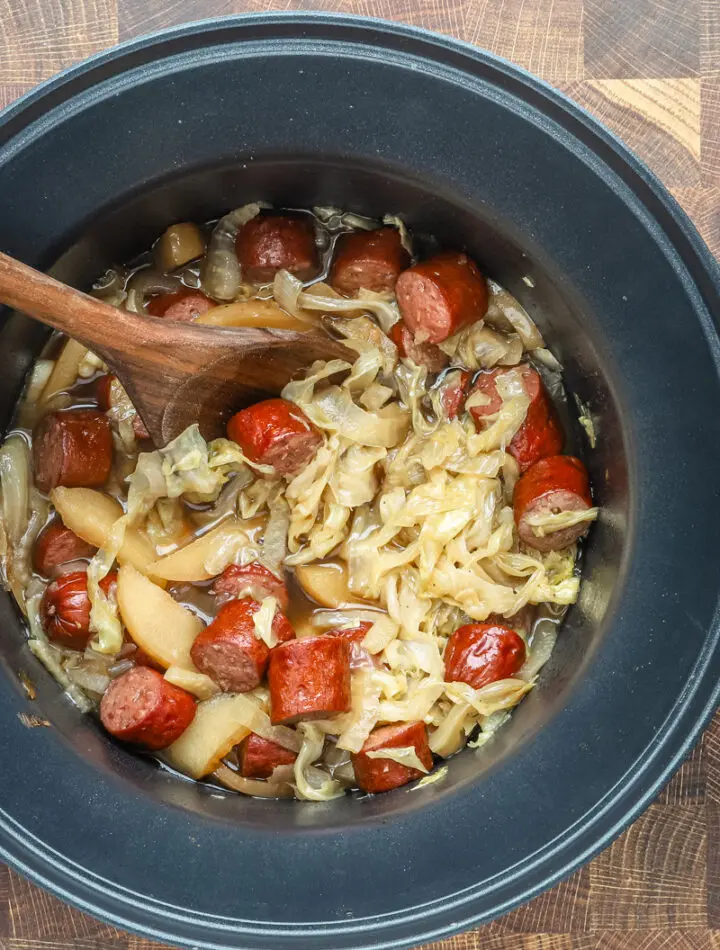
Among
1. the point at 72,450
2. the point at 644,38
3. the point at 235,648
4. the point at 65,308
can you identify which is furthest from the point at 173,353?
the point at 644,38

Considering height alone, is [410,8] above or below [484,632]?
above

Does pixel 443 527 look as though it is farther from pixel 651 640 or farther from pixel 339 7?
pixel 339 7

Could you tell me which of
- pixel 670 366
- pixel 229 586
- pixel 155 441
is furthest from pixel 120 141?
pixel 670 366

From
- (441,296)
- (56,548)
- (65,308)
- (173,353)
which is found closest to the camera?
(65,308)

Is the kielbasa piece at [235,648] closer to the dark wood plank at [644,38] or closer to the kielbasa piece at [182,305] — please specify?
the kielbasa piece at [182,305]

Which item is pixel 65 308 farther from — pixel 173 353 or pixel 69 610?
pixel 69 610
